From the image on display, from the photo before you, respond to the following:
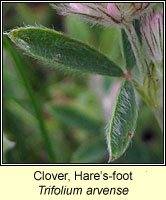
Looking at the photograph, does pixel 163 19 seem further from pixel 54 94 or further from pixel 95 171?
pixel 54 94

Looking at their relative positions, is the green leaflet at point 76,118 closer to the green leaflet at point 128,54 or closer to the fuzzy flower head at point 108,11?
the green leaflet at point 128,54

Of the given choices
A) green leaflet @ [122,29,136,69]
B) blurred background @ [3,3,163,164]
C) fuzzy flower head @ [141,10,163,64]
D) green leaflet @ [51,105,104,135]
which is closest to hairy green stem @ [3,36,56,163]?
blurred background @ [3,3,163,164]

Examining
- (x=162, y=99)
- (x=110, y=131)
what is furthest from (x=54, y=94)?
(x=110, y=131)

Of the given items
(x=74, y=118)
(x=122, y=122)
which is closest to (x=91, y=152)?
(x=74, y=118)

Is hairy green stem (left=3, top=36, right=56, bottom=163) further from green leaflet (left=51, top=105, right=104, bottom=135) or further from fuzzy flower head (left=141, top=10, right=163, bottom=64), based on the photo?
fuzzy flower head (left=141, top=10, right=163, bottom=64)

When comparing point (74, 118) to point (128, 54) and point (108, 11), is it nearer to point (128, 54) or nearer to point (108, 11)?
point (128, 54)
